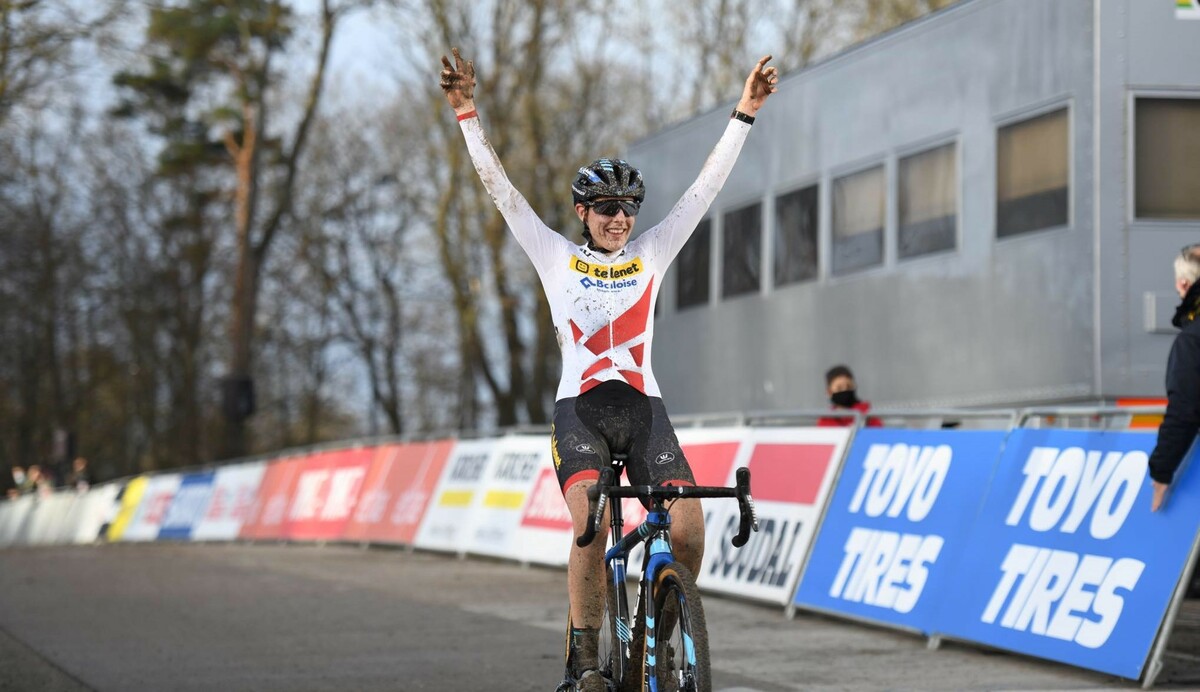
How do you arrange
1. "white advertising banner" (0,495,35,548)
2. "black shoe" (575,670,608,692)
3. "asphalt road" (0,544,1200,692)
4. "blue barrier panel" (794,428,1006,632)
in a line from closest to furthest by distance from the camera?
"black shoe" (575,670,608,692), "asphalt road" (0,544,1200,692), "blue barrier panel" (794,428,1006,632), "white advertising banner" (0,495,35,548)

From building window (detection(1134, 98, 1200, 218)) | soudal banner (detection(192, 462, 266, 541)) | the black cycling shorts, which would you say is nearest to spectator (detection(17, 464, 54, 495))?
soudal banner (detection(192, 462, 266, 541))

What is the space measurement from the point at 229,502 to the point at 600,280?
22.0 meters

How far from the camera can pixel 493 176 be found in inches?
255

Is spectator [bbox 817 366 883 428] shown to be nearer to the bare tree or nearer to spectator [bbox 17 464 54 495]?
the bare tree

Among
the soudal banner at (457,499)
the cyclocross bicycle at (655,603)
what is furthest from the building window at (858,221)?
the cyclocross bicycle at (655,603)

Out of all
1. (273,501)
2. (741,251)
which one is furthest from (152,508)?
(741,251)

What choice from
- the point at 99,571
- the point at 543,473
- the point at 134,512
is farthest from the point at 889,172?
the point at 134,512

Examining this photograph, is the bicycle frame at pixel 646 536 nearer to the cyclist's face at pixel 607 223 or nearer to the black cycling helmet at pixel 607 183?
the cyclist's face at pixel 607 223

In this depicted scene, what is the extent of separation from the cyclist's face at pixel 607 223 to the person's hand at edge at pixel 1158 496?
3553 millimetres

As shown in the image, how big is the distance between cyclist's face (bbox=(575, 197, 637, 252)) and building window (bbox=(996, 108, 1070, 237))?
717cm

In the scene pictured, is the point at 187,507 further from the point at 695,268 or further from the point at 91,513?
the point at 695,268

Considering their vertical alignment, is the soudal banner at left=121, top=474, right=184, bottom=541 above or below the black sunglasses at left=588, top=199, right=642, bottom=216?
below

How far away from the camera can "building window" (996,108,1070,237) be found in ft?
42.3

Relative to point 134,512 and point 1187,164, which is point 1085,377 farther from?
point 134,512
